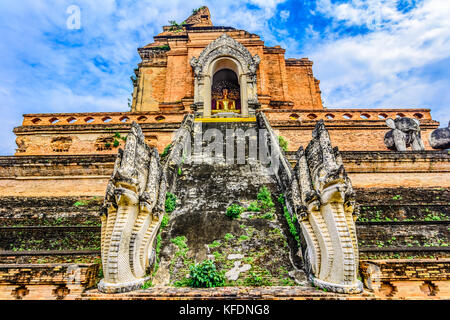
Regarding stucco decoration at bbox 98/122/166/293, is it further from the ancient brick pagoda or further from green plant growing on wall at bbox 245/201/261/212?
green plant growing on wall at bbox 245/201/261/212

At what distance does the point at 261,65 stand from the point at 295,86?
9.24ft

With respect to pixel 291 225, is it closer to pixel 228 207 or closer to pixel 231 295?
pixel 228 207

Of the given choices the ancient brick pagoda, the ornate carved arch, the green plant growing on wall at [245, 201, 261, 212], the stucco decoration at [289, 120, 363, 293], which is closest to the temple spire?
the ornate carved arch

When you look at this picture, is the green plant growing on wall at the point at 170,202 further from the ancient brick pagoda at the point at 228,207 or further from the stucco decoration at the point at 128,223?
the stucco decoration at the point at 128,223

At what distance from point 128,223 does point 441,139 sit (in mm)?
10368

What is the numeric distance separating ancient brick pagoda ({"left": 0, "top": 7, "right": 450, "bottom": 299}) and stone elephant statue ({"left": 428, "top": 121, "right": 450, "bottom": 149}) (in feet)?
0.13

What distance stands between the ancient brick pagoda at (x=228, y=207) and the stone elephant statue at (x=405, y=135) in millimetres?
45

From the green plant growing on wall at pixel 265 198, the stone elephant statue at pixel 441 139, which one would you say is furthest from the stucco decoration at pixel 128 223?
the stone elephant statue at pixel 441 139

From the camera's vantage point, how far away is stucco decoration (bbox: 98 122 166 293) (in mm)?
3832

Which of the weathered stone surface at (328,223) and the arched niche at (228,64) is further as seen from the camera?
the arched niche at (228,64)

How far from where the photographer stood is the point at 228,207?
5816mm

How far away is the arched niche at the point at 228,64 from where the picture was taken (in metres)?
13.5

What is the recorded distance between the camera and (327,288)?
12.4ft
